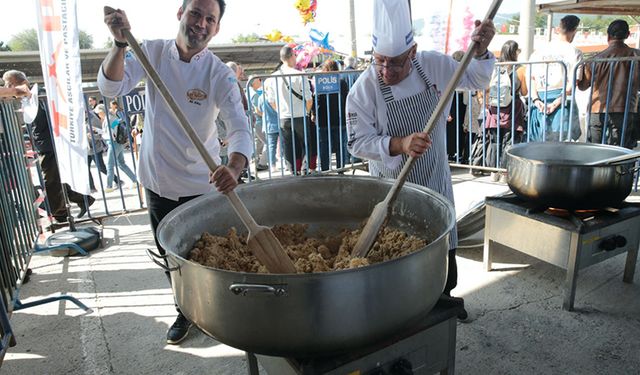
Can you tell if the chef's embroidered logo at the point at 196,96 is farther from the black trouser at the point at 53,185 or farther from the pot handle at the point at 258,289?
the black trouser at the point at 53,185

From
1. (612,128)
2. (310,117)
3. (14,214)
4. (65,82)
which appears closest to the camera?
(14,214)

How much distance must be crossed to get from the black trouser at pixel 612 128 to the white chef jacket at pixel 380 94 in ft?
11.8

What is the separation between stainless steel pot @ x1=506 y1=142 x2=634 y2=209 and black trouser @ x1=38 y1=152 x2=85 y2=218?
4.74m

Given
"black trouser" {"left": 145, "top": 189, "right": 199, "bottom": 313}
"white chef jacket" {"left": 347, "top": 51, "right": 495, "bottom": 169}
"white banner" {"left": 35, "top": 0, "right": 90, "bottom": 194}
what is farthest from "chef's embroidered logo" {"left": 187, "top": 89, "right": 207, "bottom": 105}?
"white banner" {"left": 35, "top": 0, "right": 90, "bottom": 194}

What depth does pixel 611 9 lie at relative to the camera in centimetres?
662

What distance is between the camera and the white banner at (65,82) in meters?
3.51

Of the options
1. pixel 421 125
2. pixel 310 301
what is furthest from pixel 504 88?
pixel 310 301

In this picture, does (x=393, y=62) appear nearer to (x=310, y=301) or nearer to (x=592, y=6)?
(x=310, y=301)

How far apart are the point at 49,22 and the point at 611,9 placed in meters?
7.63

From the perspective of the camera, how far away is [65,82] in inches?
144

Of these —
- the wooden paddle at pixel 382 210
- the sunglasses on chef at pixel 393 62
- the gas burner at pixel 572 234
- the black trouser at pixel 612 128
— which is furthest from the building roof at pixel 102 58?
the wooden paddle at pixel 382 210

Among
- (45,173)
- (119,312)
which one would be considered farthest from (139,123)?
(119,312)

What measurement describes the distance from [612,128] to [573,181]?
3158 millimetres

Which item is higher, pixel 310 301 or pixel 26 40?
pixel 26 40
